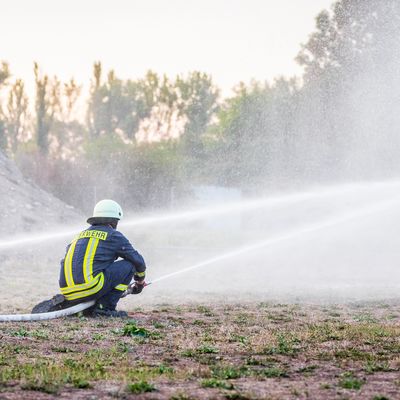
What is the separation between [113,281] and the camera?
11.9 meters

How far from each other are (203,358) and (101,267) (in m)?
3.77

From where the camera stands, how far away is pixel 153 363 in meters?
7.98

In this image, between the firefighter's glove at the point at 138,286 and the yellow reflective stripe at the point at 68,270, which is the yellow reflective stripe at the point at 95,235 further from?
the firefighter's glove at the point at 138,286

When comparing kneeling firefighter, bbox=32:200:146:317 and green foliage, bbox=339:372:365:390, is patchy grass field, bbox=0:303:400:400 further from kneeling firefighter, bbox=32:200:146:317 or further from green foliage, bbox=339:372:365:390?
kneeling firefighter, bbox=32:200:146:317

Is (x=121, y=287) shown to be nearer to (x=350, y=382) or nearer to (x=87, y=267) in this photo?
(x=87, y=267)

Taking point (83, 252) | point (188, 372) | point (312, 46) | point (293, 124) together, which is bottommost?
point (188, 372)

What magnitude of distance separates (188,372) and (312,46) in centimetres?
5238

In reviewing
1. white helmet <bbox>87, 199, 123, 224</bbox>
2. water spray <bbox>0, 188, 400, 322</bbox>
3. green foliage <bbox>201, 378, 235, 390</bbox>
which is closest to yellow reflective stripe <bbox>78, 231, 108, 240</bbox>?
white helmet <bbox>87, 199, 123, 224</bbox>

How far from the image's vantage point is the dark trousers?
11.8 m

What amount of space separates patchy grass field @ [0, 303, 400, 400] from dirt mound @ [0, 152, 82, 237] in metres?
16.1

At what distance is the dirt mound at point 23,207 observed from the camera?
1100 inches

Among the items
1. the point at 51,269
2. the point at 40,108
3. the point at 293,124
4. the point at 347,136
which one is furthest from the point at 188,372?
the point at 40,108

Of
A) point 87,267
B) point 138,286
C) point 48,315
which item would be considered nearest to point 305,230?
point 138,286

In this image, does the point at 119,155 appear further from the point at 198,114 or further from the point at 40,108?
the point at 198,114
